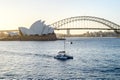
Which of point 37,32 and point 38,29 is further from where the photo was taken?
point 37,32

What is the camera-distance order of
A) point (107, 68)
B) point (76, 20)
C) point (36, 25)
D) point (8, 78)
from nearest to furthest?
point (8, 78), point (107, 68), point (36, 25), point (76, 20)

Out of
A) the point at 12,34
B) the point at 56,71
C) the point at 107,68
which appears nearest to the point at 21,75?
the point at 56,71

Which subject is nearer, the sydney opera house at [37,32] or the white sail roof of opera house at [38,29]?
the white sail roof of opera house at [38,29]

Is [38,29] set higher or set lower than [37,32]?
higher

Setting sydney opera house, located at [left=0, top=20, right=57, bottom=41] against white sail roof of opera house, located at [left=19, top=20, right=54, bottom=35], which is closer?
white sail roof of opera house, located at [left=19, top=20, right=54, bottom=35]

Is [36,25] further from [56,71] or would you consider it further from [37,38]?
[56,71]
